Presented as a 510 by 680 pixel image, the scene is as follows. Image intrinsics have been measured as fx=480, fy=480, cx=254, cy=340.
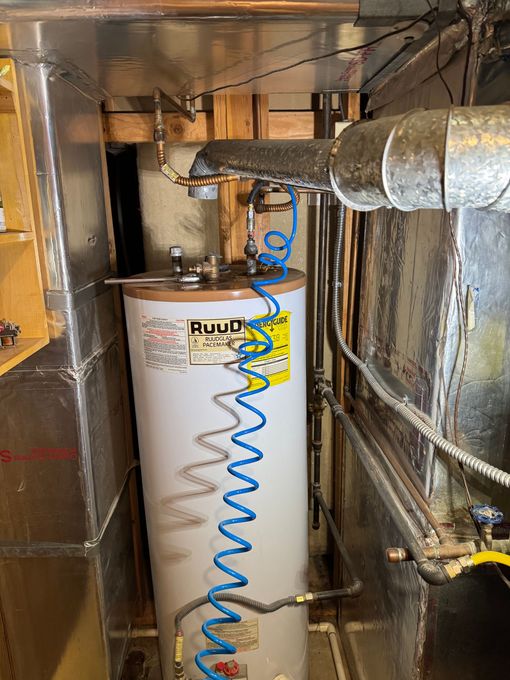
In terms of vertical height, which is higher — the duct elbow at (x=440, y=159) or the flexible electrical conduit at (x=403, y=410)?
the duct elbow at (x=440, y=159)

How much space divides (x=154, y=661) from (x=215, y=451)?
1165 millimetres

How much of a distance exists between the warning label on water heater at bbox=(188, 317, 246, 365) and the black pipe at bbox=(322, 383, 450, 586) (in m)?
0.54

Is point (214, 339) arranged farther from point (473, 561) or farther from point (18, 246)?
point (473, 561)

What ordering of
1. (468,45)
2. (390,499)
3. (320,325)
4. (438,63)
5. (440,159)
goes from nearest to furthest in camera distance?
1. (440,159)
2. (468,45)
3. (438,63)
4. (390,499)
5. (320,325)

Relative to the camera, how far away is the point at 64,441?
4.63ft

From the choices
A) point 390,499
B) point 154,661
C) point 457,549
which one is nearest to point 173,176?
point 390,499

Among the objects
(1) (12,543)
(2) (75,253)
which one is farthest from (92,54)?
(1) (12,543)

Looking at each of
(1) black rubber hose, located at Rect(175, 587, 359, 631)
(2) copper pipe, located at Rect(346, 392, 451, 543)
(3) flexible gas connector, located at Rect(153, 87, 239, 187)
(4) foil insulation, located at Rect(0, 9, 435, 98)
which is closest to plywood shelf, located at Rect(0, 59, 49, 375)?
(4) foil insulation, located at Rect(0, 9, 435, 98)

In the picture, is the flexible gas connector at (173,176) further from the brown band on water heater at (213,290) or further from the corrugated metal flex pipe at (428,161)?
the corrugated metal flex pipe at (428,161)

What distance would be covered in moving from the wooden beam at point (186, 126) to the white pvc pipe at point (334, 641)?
→ 1.96 metres

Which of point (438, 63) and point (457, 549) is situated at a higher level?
point (438, 63)

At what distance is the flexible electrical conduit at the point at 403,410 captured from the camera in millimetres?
880

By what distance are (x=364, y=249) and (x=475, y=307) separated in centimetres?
68

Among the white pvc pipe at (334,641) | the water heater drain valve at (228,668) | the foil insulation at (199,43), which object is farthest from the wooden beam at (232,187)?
the white pvc pipe at (334,641)
